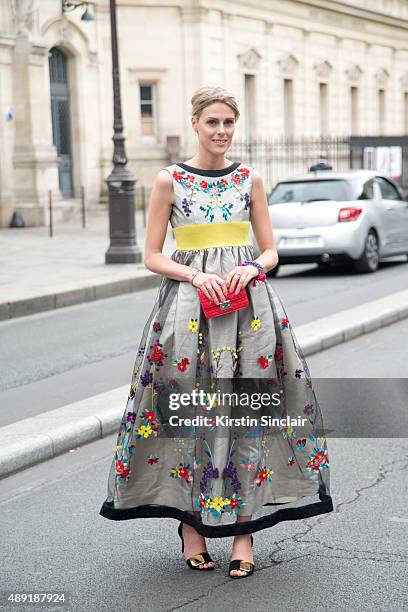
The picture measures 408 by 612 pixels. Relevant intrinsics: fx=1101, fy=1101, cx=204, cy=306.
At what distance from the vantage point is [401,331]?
34.5 feet

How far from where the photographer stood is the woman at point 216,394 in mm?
4082

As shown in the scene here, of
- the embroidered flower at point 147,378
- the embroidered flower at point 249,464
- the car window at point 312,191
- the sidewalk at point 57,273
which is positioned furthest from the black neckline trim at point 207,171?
the car window at point 312,191

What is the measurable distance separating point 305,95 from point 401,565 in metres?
36.1

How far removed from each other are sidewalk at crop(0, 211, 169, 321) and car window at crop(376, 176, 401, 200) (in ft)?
11.8

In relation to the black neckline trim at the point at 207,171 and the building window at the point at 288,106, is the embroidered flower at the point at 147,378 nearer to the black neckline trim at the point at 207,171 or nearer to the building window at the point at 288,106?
the black neckline trim at the point at 207,171

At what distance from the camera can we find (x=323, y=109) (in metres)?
41.2

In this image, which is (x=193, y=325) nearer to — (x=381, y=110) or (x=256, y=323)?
(x=256, y=323)

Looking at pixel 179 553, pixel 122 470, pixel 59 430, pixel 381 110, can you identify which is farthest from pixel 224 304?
pixel 381 110

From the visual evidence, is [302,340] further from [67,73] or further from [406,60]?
[406,60]

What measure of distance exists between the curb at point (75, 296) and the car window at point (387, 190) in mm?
4047

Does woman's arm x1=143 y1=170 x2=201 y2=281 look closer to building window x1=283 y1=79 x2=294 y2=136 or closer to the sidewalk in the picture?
the sidewalk

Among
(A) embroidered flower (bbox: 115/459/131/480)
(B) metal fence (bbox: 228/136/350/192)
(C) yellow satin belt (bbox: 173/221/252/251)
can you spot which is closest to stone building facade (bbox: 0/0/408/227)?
(B) metal fence (bbox: 228/136/350/192)

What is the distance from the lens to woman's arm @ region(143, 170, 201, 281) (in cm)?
413

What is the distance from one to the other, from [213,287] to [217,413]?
0.47m
